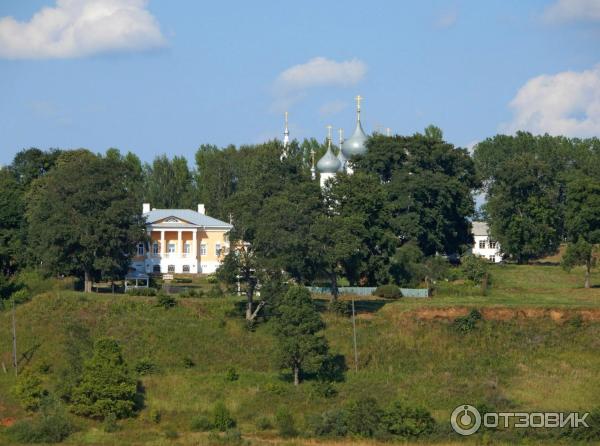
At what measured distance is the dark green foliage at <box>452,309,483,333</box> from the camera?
70125 mm

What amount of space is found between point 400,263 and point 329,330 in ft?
51.4

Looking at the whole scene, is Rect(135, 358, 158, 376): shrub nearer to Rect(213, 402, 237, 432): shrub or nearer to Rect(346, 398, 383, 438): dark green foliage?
Rect(213, 402, 237, 432): shrub

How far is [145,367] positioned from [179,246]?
3723 cm

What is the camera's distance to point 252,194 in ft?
247

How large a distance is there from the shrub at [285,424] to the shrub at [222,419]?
2.06m

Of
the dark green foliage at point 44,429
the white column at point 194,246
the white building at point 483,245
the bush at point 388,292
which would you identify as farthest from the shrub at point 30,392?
the white building at point 483,245

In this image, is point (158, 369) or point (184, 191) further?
point (184, 191)

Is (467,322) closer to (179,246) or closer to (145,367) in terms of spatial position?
(145,367)

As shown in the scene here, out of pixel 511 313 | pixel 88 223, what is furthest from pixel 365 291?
pixel 88 223

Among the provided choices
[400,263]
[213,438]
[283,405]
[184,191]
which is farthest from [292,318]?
[184,191]

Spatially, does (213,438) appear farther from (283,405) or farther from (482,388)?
(482,388)

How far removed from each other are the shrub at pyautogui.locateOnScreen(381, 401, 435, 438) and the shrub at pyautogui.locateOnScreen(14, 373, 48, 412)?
16.1 meters

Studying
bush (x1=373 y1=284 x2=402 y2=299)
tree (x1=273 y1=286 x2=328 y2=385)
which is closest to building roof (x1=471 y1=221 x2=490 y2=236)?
bush (x1=373 y1=284 x2=402 y2=299)

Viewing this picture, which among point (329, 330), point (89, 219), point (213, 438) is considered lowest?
point (213, 438)
